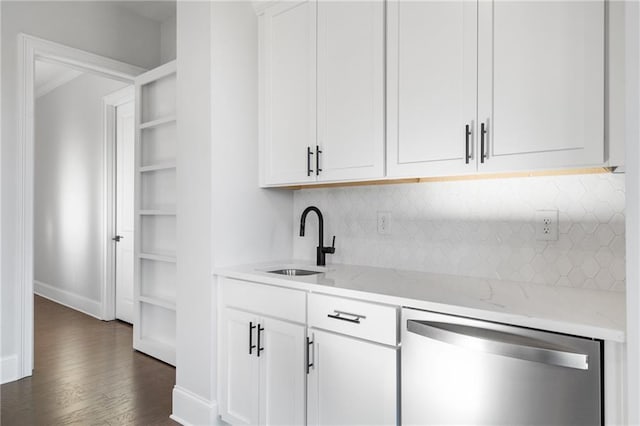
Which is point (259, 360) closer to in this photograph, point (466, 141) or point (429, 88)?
point (466, 141)

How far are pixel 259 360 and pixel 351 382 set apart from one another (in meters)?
0.55

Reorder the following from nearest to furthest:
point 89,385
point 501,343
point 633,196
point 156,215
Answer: point 633,196 < point 501,343 < point 89,385 < point 156,215

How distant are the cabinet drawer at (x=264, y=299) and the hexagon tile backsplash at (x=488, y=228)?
627 millimetres

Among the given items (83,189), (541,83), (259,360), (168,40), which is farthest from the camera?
(83,189)

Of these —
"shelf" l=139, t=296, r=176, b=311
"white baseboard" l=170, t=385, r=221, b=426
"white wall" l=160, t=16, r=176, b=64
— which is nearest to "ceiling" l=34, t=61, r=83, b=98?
"white wall" l=160, t=16, r=176, b=64

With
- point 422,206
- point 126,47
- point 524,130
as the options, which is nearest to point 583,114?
point 524,130

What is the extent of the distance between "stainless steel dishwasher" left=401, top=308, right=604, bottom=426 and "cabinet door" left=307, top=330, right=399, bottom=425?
2.7 inches

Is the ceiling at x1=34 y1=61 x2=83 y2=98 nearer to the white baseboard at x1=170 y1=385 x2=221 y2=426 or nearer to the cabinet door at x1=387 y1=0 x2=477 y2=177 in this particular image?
the white baseboard at x1=170 y1=385 x2=221 y2=426

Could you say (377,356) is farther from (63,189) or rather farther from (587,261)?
(63,189)

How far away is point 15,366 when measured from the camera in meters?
2.85

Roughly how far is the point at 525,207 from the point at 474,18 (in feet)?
2.68

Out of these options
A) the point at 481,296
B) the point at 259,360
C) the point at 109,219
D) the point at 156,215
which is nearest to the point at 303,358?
the point at 259,360

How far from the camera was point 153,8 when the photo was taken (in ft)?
11.6

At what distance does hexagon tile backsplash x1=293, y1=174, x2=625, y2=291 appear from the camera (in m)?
1.61
